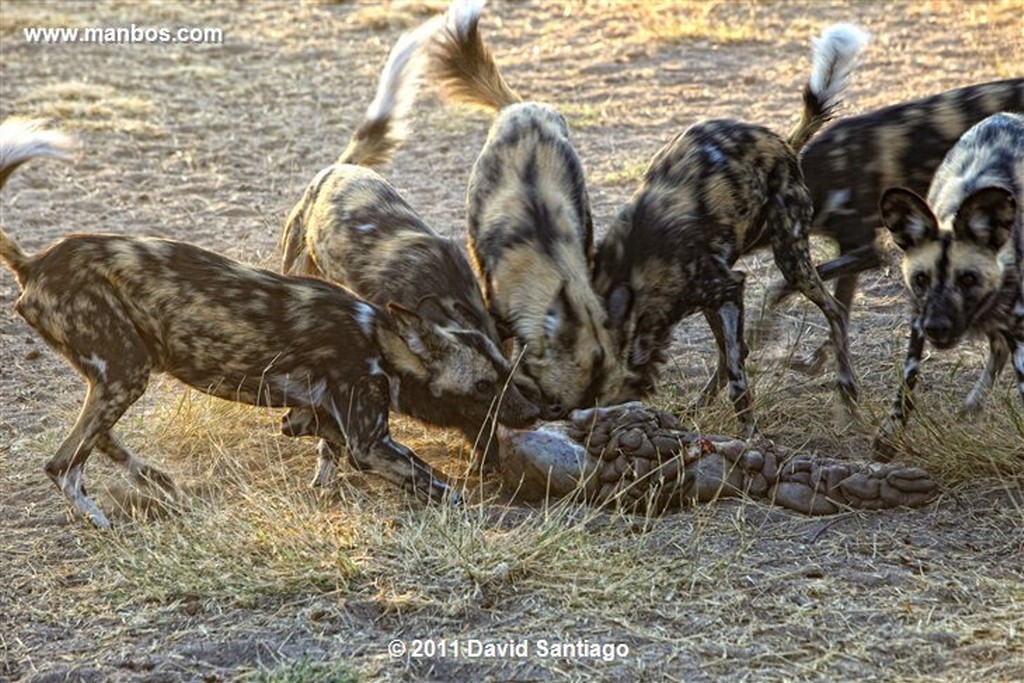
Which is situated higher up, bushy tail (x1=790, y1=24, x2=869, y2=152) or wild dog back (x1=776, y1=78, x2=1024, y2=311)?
bushy tail (x1=790, y1=24, x2=869, y2=152)

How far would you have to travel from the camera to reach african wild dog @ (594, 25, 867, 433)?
15.3 feet

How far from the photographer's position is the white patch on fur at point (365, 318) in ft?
14.1

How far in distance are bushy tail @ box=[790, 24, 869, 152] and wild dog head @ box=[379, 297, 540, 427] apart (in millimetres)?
1569

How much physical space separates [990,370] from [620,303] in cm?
113

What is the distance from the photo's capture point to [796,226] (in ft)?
16.1

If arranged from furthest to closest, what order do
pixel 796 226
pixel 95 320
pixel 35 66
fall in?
1. pixel 35 66
2. pixel 796 226
3. pixel 95 320

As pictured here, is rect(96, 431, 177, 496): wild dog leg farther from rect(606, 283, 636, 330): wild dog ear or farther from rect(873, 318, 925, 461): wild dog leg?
rect(873, 318, 925, 461): wild dog leg

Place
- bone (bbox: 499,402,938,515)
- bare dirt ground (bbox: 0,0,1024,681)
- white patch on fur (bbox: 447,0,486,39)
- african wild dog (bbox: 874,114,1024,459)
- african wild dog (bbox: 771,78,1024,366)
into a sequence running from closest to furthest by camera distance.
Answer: bare dirt ground (bbox: 0,0,1024,681) → bone (bbox: 499,402,938,515) → african wild dog (bbox: 874,114,1024,459) → african wild dog (bbox: 771,78,1024,366) → white patch on fur (bbox: 447,0,486,39)

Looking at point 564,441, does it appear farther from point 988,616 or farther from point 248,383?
point 988,616

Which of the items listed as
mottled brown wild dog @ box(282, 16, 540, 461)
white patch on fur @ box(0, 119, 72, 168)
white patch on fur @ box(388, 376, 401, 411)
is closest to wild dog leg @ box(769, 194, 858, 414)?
mottled brown wild dog @ box(282, 16, 540, 461)

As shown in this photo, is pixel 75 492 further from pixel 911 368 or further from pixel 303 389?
pixel 911 368

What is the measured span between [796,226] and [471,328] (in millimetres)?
1145

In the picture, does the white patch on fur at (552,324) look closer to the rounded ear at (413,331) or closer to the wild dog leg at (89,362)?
the rounded ear at (413,331)

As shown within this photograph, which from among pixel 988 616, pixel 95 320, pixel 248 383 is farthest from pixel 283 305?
pixel 988 616
